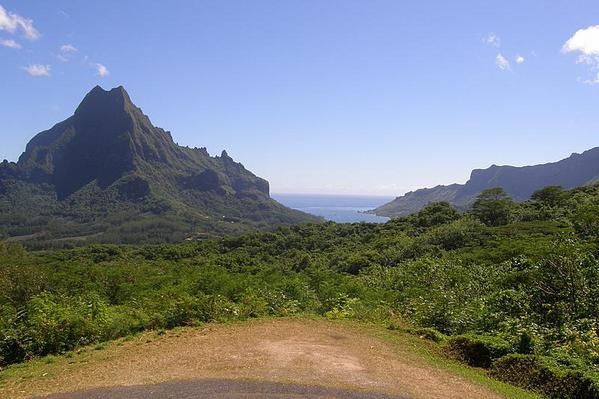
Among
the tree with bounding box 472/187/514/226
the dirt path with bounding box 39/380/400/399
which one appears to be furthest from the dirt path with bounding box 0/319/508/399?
the tree with bounding box 472/187/514/226

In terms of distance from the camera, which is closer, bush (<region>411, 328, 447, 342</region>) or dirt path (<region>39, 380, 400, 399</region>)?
dirt path (<region>39, 380, 400, 399</region>)

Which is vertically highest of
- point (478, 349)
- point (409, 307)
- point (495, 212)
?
point (495, 212)

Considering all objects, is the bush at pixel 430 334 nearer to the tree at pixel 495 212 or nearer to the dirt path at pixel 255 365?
the dirt path at pixel 255 365

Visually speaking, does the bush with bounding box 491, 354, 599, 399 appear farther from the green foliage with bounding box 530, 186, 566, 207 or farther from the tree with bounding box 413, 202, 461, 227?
the green foliage with bounding box 530, 186, 566, 207

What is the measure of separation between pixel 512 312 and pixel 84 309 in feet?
48.9

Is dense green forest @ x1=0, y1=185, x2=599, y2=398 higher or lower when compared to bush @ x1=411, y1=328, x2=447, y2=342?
higher

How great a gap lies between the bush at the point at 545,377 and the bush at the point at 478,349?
69 centimetres

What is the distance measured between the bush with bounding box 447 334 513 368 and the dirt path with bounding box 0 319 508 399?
1625mm

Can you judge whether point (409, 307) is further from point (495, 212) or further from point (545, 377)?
point (495, 212)

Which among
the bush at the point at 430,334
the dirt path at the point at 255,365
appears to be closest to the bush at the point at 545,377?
the dirt path at the point at 255,365

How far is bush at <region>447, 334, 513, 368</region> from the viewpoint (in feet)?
43.2

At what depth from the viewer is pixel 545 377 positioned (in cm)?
1104

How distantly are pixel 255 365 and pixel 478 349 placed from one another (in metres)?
6.75

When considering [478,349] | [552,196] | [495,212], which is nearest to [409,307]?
[478,349]
